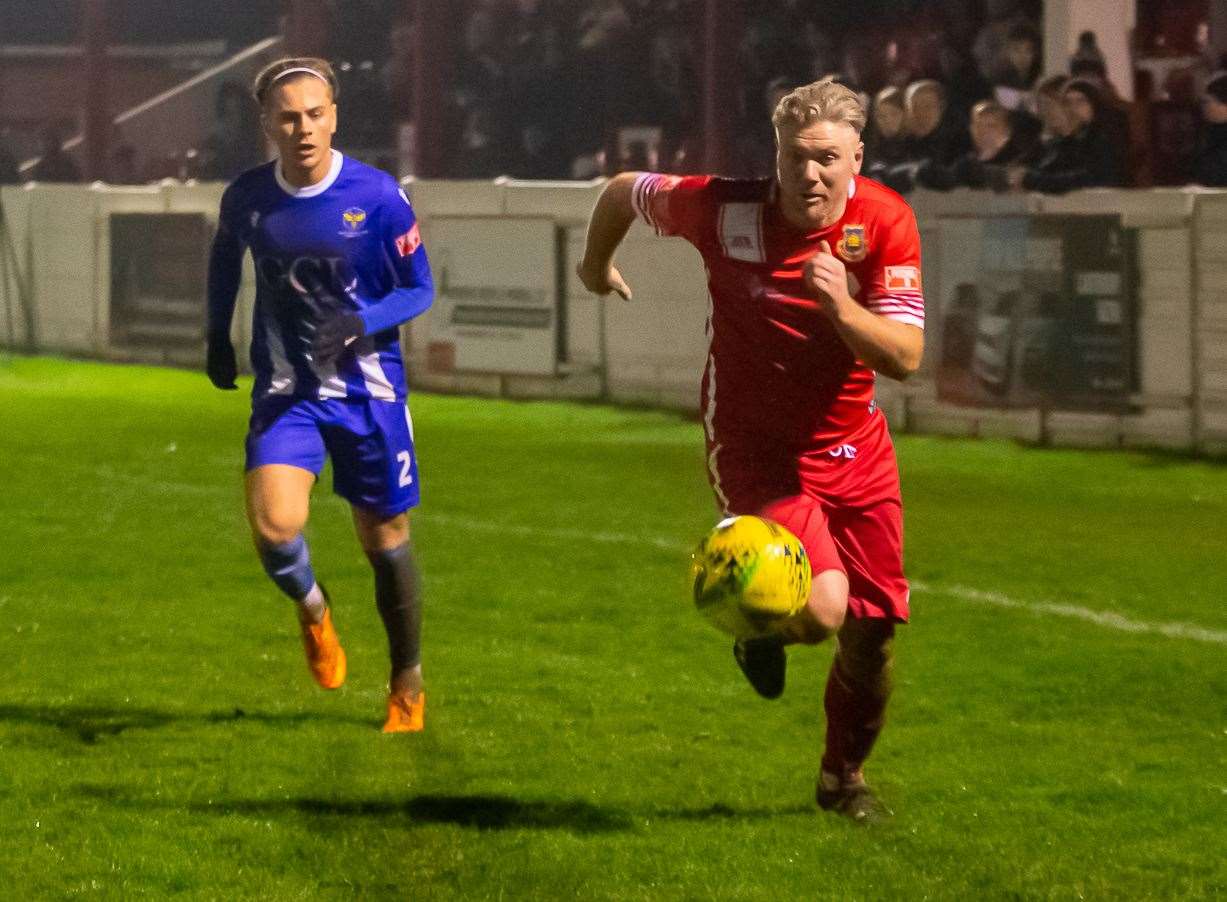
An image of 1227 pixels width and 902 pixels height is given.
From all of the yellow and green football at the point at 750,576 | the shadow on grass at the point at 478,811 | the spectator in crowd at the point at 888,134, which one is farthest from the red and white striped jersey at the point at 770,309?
the spectator in crowd at the point at 888,134

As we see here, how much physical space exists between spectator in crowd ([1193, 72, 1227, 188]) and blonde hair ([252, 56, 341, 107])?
9.69 metres

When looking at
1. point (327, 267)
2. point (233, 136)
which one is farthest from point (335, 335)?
point (233, 136)

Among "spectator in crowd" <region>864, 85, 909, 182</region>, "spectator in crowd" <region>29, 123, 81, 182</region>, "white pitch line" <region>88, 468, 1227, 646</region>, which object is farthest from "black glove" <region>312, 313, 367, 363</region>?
"spectator in crowd" <region>29, 123, 81, 182</region>

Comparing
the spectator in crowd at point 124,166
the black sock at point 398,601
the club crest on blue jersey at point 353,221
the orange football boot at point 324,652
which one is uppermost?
the spectator in crowd at point 124,166

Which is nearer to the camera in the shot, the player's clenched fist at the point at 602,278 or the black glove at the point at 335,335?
the player's clenched fist at the point at 602,278

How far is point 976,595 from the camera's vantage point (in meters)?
9.21

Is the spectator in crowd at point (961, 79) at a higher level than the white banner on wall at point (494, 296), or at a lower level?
higher

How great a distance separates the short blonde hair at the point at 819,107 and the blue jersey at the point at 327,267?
1.77 m

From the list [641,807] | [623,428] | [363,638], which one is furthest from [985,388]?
[641,807]

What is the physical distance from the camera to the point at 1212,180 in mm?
14438

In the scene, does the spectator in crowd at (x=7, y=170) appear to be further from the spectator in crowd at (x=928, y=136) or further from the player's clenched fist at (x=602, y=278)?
the player's clenched fist at (x=602, y=278)

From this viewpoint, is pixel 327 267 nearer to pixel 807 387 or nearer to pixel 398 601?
→ pixel 398 601

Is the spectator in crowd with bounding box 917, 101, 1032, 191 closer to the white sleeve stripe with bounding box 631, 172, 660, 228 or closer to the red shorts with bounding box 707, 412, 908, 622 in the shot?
the white sleeve stripe with bounding box 631, 172, 660, 228

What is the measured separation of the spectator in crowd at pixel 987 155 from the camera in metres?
15.0
